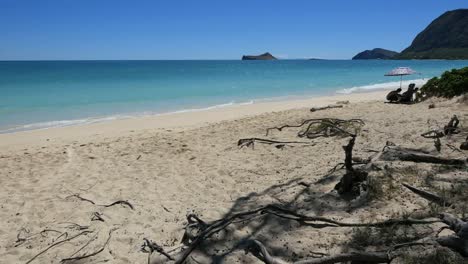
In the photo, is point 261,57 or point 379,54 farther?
point 379,54

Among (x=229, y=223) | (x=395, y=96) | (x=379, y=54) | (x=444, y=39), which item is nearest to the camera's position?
(x=229, y=223)

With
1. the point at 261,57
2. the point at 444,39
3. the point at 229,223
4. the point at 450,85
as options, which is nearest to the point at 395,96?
the point at 450,85

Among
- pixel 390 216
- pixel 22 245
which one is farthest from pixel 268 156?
pixel 22 245

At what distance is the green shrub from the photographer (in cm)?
1064

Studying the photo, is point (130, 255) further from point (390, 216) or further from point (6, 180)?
point (6, 180)

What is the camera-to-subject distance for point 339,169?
525cm

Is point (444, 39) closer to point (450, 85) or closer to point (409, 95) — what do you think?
point (409, 95)

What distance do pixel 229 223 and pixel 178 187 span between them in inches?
89.3

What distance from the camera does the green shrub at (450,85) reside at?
10641 mm

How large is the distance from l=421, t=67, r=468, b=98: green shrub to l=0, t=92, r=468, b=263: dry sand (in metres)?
0.81

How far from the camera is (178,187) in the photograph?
5.79 metres

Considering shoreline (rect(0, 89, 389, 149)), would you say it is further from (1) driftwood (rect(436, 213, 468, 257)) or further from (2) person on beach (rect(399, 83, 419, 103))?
(1) driftwood (rect(436, 213, 468, 257))

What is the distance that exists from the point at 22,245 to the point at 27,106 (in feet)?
53.5

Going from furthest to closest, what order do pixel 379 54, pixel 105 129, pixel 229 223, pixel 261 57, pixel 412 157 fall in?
pixel 379 54 → pixel 261 57 → pixel 105 129 → pixel 412 157 → pixel 229 223
